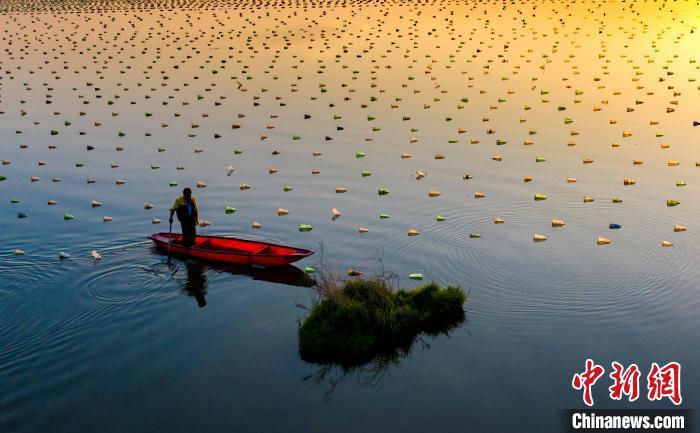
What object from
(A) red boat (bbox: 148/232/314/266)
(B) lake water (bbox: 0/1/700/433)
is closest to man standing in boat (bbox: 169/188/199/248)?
(A) red boat (bbox: 148/232/314/266)

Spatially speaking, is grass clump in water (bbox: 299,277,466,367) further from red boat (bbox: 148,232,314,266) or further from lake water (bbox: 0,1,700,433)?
red boat (bbox: 148,232,314,266)

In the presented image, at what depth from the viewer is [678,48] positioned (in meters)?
56.2

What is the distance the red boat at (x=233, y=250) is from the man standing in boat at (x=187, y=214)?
0.26 m

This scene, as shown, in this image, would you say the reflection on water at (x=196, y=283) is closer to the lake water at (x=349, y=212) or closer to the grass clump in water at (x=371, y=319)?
the lake water at (x=349, y=212)

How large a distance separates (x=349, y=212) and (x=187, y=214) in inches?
245

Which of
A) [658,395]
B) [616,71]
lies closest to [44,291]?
[658,395]

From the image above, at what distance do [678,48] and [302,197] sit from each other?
33373 mm

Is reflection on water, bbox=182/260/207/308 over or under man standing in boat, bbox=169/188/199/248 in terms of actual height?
under

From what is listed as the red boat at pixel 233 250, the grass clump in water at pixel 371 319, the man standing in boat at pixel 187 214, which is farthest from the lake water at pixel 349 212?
the man standing in boat at pixel 187 214

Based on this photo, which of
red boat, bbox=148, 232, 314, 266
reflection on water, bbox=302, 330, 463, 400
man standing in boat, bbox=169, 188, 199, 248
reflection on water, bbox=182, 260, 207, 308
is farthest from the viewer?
man standing in boat, bbox=169, 188, 199, 248

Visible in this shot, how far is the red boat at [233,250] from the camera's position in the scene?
25859 millimetres

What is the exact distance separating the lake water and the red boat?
41 cm

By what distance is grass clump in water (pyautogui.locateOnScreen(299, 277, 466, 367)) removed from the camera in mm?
20750

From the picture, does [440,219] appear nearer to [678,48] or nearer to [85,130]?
[85,130]
